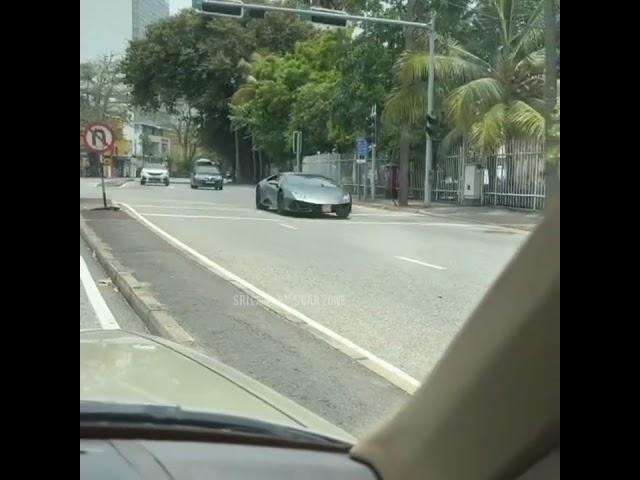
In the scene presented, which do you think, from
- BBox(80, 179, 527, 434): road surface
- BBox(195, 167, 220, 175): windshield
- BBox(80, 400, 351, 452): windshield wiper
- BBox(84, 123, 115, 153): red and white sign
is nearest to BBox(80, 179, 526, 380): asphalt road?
BBox(80, 179, 527, 434): road surface

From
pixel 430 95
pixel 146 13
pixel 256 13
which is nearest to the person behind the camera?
pixel 146 13

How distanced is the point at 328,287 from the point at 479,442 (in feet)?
18.3

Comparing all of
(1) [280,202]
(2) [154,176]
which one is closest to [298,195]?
(1) [280,202]

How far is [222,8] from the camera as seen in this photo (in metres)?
2.08

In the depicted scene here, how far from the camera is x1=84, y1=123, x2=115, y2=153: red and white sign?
1524 mm

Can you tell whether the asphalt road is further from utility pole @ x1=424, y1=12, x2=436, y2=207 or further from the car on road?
utility pole @ x1=424, y1=12, x2=436, y2=207

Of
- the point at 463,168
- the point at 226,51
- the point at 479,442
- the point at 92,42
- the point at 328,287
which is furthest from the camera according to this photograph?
the point at 328,287

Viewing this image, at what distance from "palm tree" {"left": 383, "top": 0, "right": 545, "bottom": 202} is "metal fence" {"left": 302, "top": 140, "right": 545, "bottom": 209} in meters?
0.06

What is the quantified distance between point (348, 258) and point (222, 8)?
6.04 m

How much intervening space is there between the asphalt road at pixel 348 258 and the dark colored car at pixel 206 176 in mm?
90

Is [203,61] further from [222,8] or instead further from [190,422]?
[190,422]
